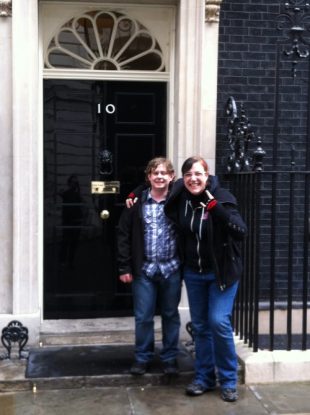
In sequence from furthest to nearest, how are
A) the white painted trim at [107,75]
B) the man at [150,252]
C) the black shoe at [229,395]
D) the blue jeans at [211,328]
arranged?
1. the white painted trim at [107,75]
2. the man at [150,252]
3. the black shoe at [229,395]
4. the blue jeans at [211,328]

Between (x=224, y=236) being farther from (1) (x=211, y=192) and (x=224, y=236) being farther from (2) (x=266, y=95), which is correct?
(2) (x=266, y=95)

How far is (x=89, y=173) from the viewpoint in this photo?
5.91 metres

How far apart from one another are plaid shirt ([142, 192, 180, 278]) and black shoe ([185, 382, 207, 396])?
33.1 inches

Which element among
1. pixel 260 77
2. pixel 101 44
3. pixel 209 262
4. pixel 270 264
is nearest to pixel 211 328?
pixel 209 262

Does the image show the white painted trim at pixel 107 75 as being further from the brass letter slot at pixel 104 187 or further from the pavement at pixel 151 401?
the pavement at pixel 151 401

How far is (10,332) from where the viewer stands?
17.4 feet

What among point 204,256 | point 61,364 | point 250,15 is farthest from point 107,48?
point 61,364

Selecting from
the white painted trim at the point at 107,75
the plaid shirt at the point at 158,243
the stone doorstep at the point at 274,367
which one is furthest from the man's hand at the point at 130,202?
the white painted trim at the point at 107,75

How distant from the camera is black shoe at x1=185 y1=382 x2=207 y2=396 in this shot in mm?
4621

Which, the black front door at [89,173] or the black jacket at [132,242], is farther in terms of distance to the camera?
the black front door at [89,173]

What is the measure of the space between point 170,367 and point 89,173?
204 centimetres

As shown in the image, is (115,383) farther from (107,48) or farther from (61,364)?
(107,48)

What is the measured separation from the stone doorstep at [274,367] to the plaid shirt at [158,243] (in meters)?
0.98

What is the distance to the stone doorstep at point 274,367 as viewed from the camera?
4887 mm
